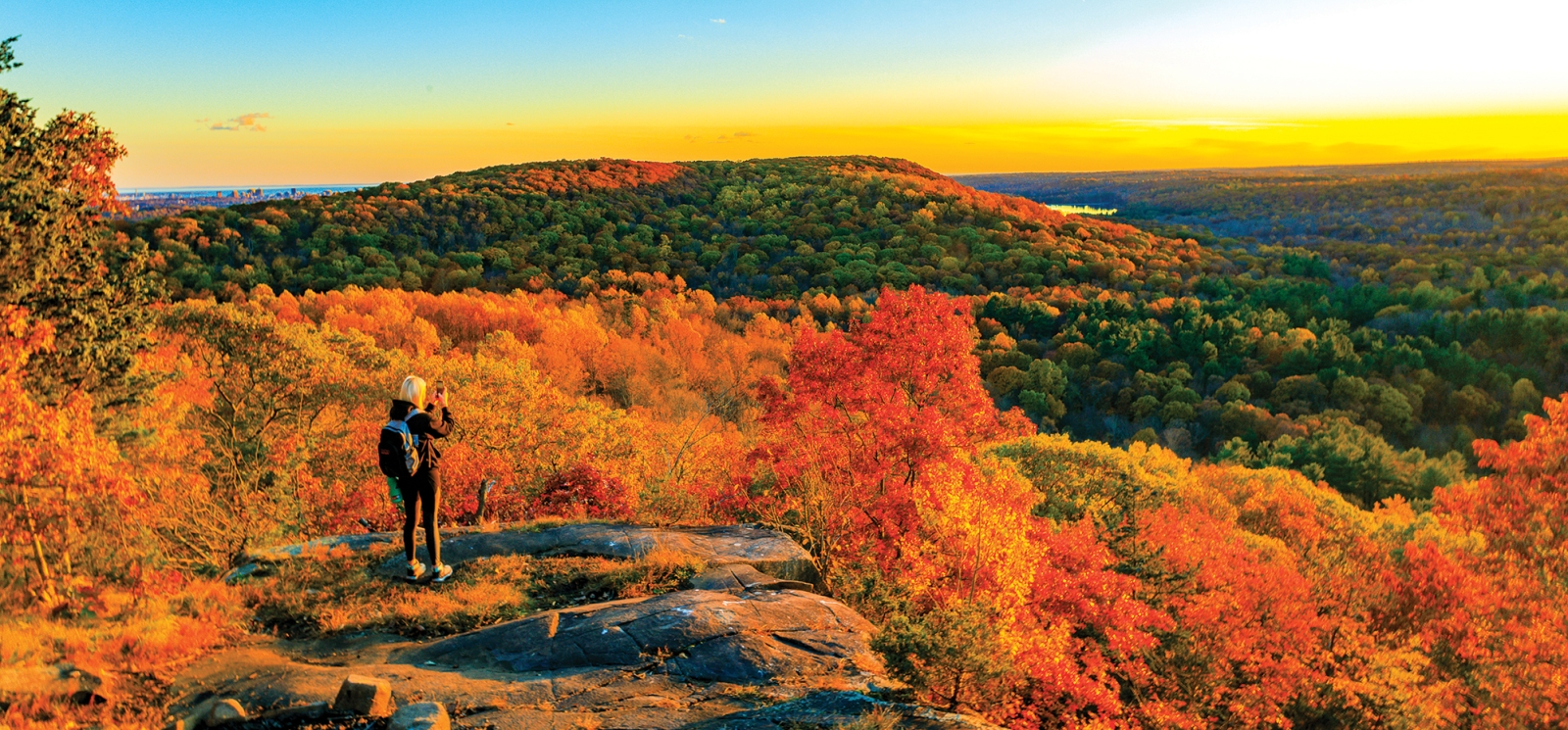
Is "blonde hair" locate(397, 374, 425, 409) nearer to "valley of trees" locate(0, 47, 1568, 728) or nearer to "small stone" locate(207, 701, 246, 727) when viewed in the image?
"valley of trees" locate(0, 47, 1568, 728)

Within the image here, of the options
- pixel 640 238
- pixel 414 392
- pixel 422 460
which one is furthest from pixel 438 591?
pixel 640 238

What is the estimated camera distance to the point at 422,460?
9477mm

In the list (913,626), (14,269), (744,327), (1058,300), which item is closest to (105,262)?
(14,269)

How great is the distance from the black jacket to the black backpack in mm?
54

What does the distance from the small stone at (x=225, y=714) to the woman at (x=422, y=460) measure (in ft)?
9.27

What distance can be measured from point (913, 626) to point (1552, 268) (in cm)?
11936

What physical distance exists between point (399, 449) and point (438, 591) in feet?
7.93

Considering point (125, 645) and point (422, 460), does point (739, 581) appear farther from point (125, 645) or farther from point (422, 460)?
point (125, 645)

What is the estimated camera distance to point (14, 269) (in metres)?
14.2

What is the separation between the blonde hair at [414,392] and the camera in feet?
29.7

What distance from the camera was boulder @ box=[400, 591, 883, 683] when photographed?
8.77 m

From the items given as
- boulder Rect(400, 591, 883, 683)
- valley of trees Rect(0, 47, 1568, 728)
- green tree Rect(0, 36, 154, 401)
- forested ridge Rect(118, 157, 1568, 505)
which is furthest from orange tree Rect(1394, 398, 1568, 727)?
green tree Rect(0, 36, 154, 401)

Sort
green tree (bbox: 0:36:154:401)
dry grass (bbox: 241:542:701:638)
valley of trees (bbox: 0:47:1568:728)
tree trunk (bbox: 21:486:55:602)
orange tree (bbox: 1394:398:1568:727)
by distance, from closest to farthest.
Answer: dry grass (bbox: 241:542:701:638)
tree trunk (bbox: 21:486:55:602)
valley of trees (bbox: 0:47:1568:728)
green tree (bbox: 0:36:154:401)
orange tree (bbox: 1394:398:1568:727)

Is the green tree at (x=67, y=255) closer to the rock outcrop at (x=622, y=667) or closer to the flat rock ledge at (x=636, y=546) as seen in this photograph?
the rock outcrop at (x=622, y=667)
